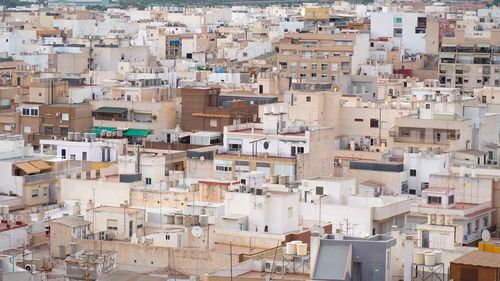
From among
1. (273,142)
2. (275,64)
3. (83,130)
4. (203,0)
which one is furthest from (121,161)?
(203,0)

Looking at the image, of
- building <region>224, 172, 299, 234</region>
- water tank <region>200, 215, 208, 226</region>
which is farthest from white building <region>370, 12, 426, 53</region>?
water tank <region>200, 215, 208, 226</region>

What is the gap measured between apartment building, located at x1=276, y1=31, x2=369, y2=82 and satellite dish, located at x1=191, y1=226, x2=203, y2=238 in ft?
127

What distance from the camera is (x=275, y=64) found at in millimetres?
78750

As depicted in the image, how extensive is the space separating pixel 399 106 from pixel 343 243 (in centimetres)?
2877

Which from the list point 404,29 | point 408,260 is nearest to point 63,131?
point 408,260

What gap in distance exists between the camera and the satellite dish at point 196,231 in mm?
33219

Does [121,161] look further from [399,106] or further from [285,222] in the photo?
[399,106]

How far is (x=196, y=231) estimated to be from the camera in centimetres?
3325

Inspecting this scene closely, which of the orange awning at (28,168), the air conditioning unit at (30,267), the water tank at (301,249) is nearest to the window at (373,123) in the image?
the orange awning at (28,168)

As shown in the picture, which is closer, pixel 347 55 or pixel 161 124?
pixel 161 124

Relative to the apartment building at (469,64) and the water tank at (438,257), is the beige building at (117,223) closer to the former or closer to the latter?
the water tank at (438,257)

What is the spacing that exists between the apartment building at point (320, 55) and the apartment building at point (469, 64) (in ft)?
12.9

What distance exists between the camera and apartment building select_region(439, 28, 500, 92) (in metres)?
69.6

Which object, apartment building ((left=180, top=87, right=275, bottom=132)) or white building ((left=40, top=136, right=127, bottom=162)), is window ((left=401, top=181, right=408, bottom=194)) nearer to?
white building ((left=40, top=136, right=127, bottom=162))
